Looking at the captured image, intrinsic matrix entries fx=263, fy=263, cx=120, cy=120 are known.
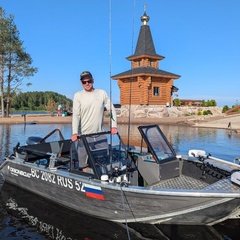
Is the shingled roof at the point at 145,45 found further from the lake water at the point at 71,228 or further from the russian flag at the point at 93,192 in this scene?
the russian flag at the point at 93,192

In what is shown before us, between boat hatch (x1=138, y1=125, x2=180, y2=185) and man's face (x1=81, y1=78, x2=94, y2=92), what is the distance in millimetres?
1328

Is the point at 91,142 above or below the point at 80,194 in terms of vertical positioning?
above

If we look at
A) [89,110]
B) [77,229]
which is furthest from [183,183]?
[89,110]

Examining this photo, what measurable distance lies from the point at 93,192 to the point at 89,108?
64.4 inches

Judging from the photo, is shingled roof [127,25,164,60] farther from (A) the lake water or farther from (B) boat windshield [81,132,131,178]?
(A) the lake water

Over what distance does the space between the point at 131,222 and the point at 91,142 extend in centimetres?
155

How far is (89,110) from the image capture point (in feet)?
17.0

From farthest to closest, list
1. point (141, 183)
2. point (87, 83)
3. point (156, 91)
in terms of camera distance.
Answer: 1. point (156, 91)
2. point (141, 183)
3. point (87, 83)

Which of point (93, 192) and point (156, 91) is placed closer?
point (93, 192)

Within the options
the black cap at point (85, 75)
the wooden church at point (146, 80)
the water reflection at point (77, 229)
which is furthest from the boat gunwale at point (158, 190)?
the wooden church at point (146, 80)

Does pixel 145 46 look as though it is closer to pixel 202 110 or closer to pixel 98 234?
pixel 202 110

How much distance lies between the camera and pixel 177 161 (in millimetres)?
5309

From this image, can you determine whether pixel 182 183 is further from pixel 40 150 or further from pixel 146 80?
pixel 146 80

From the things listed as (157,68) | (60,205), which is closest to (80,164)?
(60,205)
